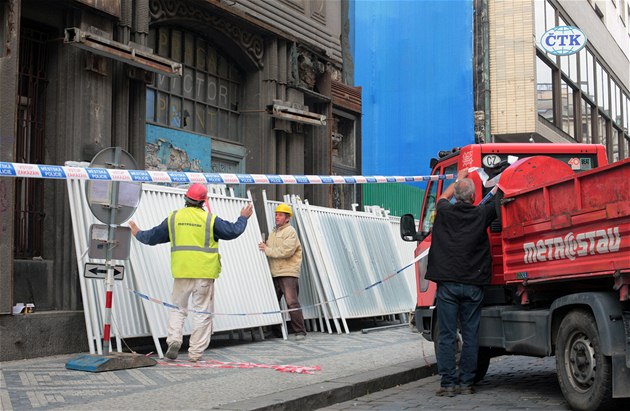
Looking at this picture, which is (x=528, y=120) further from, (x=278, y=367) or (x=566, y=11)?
(x=278, y=367)

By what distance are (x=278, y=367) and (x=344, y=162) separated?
9.90 meters

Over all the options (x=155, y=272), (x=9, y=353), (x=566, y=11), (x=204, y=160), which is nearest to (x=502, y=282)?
(x=155, y=272)

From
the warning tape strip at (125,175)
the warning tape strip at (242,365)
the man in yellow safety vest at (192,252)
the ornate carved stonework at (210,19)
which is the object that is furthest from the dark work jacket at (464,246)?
the ornate carved stonework at (210,19)

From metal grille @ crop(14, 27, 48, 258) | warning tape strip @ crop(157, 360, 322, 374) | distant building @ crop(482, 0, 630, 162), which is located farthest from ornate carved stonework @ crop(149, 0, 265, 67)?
distant building @ crop(482, 0, 630, 162)

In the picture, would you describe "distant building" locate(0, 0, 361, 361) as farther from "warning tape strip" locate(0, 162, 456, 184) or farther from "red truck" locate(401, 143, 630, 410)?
"red truck" locate(401, 143, 630, 410)

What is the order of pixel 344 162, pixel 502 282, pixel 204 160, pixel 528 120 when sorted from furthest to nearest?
pixel 528 120 → pixel 344 162 → pixel 204 160 → pixel 502 282

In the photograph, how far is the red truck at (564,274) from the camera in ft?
19.1

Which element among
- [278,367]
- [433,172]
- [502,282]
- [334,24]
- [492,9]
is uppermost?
[492,9]

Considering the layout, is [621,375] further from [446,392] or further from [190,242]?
[190,242]

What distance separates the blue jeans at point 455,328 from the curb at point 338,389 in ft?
2.52

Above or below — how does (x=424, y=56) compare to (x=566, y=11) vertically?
below

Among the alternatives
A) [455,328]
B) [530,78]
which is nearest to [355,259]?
[455,328]

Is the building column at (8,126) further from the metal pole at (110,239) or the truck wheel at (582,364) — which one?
the truck wheel at (582,364)

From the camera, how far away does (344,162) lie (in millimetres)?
17797
